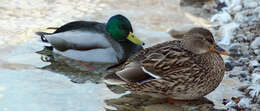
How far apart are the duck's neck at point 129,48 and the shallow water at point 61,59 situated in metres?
0.29

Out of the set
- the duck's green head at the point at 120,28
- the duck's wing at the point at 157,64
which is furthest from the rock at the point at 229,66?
the duck's green head at the point at 120,28

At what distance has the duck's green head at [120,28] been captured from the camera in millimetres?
7102

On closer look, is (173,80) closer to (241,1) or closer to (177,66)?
(177,66)

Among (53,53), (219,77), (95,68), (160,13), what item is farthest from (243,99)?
(160,13)

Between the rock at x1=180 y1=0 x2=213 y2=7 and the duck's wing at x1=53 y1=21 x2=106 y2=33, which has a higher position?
the rock at x1=180 y1=0 x2=213 y2=7

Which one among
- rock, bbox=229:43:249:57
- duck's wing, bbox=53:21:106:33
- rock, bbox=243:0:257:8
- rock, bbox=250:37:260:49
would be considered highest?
rock, bbox=243:0:257:8

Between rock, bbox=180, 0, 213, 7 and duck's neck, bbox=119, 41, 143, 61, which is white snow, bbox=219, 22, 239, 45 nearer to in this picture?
duck's neck, bbox=119, 41, 143, 61

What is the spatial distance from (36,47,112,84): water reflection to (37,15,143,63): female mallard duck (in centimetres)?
7

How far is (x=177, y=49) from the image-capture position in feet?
17.9

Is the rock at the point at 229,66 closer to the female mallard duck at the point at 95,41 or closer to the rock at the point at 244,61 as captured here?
the rock at the point at 244,61

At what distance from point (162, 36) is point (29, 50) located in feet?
5.87

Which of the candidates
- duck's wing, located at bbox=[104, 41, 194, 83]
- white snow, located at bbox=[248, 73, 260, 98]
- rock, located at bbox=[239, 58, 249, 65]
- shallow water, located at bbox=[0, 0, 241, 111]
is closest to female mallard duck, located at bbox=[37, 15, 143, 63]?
shallow water, located at bbox=[0, 0, 241, 111]

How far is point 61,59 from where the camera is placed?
700 cm

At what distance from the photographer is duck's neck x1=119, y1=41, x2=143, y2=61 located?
7.02m
